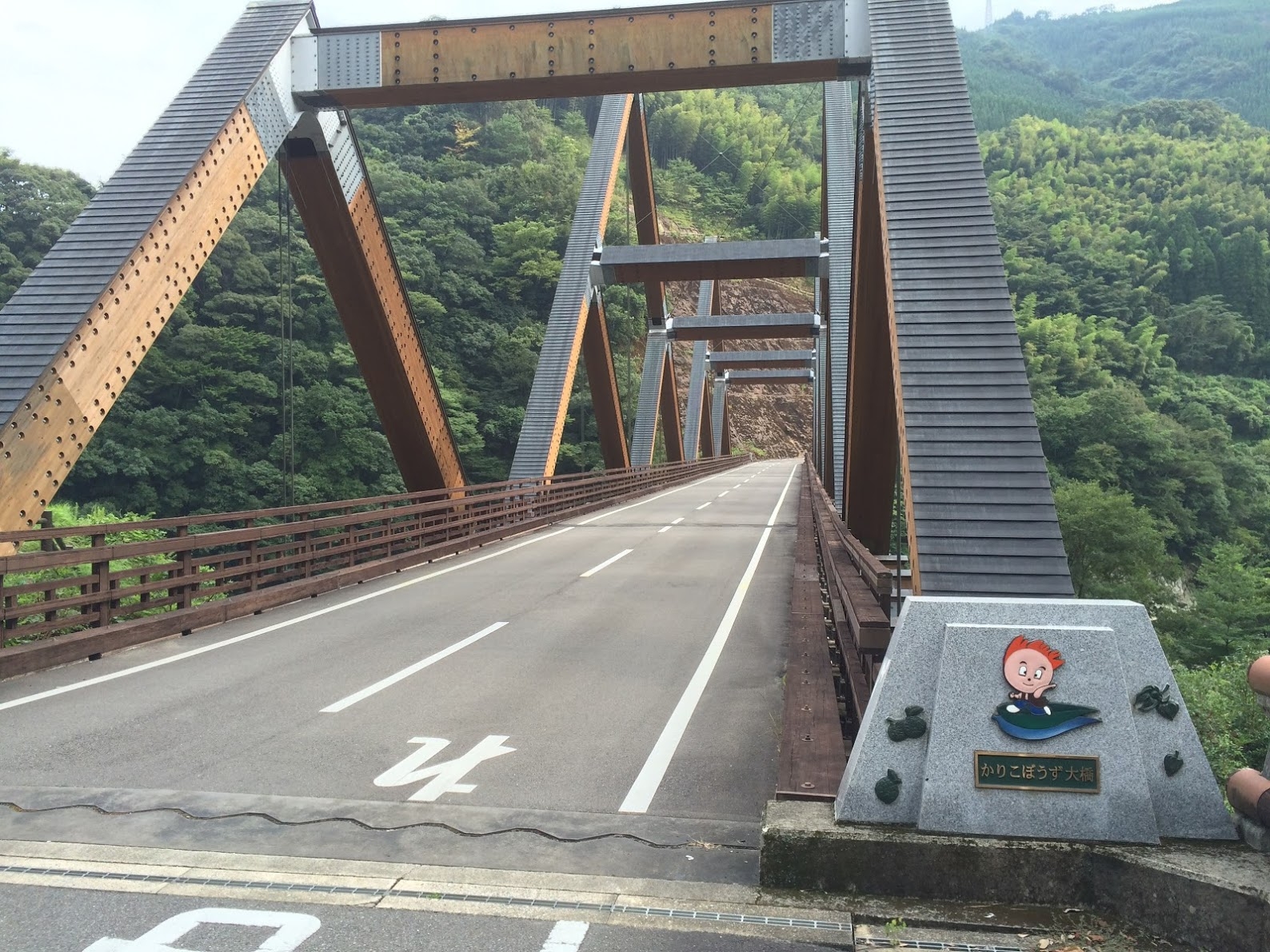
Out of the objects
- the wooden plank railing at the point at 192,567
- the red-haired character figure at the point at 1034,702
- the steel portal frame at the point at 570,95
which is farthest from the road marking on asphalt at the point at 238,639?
the red-haired character figure at the point at 1034,702

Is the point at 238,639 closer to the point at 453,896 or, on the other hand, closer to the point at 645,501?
the point at 453,896

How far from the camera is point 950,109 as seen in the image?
7.78 m

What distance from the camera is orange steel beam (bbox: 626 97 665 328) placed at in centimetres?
3197

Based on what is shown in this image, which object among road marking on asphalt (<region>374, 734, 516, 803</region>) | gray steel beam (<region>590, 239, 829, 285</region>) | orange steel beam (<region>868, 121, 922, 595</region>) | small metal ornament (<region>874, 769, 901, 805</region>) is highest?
gray steel beam (<region>590, 239, 829, 285</region>)

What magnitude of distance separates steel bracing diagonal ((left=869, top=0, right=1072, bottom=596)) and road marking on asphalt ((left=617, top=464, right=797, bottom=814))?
1697mm

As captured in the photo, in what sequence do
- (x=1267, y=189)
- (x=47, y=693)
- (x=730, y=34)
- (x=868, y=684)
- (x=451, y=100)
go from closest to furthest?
(x=868, y=684) < (x=47, y=693) < (x=730, y=34) < (x=451, y=100) < (x=1267, y=189)

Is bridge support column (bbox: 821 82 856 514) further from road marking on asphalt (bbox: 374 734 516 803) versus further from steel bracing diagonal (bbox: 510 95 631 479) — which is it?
road marking on asphalt (bbox: 374 734 516 803)

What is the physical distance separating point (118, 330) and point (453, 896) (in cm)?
726

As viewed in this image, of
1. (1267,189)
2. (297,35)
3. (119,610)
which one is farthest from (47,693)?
(1267,189)

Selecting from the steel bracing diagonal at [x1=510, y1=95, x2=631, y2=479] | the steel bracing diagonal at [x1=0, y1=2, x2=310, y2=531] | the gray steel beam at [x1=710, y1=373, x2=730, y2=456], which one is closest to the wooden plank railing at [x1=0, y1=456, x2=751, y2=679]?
the steel bracing diagonal at [x1=0, y1=2, x2=310, y2=531]

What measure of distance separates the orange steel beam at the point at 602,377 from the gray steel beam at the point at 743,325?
12098 mm

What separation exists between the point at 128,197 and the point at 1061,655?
9.46 m

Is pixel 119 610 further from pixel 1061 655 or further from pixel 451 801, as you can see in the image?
pixel 1061 655

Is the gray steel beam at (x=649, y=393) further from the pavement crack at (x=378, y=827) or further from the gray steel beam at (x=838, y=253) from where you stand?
the pavement crack at (x=378, y=827)
